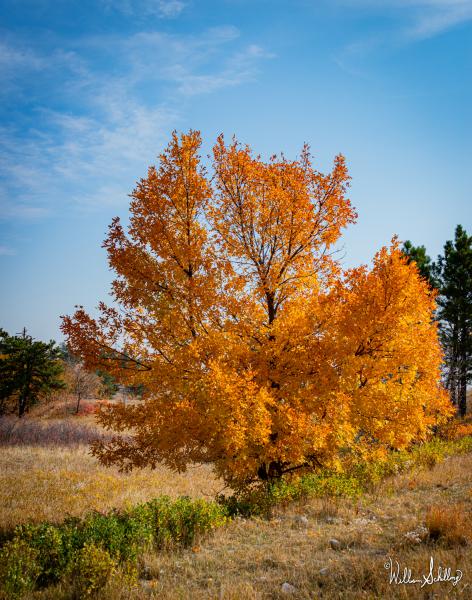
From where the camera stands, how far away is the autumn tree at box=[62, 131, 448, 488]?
8.24 m

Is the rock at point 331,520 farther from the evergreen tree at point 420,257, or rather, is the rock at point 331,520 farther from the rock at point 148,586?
the evergreen tree at point 420,257

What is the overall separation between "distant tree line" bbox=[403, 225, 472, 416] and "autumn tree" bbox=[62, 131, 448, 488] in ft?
70.2

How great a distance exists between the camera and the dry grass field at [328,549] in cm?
535

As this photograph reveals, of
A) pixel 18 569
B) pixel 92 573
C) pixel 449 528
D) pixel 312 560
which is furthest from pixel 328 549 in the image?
pixel 18 569

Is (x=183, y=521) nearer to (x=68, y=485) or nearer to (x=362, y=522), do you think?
(x=362, y=522)

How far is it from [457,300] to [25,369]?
36.2 meters

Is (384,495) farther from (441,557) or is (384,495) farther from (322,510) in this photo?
(441,557)

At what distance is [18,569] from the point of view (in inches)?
243

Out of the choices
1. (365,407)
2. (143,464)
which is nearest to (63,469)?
(143,464)

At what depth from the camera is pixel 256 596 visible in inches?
205

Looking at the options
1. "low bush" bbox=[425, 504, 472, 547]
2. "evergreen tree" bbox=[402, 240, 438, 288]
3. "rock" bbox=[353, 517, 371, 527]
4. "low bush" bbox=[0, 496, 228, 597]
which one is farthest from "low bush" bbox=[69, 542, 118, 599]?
"evergreen tree" bbox=[402, 240, 438, 288]

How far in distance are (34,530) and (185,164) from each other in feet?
27.5

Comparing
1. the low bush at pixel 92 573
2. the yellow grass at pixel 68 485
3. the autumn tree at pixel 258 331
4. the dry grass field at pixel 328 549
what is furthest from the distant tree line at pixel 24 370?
the low bush at pixel 92 573
